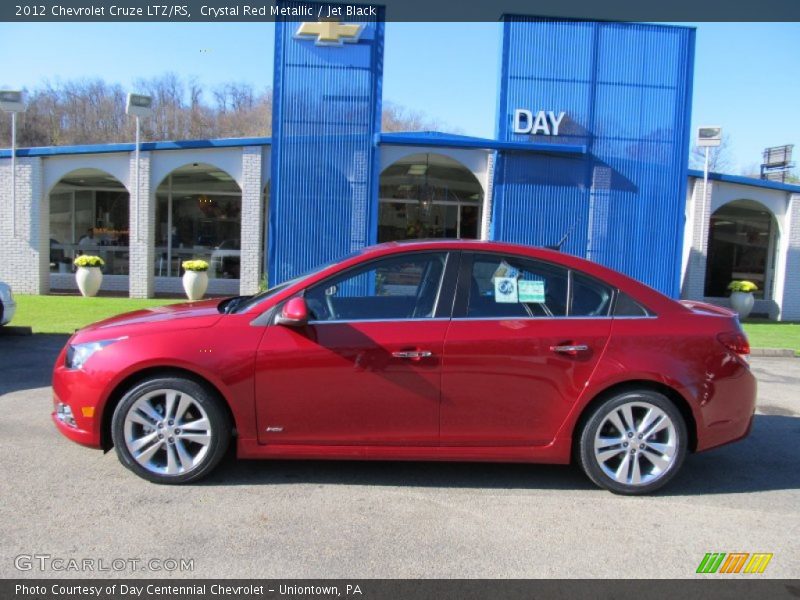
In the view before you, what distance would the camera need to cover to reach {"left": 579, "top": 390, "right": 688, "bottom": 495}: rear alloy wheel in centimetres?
414

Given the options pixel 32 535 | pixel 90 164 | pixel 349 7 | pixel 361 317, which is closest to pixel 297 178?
pixel 349 7

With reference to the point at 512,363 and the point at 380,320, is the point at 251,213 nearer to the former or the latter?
the point at 380,320

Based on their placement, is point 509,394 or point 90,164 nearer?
point 509,394

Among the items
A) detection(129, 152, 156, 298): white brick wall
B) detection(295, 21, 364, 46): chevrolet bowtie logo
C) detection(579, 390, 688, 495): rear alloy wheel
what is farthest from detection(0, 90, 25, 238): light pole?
detection(579, 390, 688, 495): rear alloy wheel

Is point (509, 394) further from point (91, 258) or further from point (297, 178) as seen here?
point (91, 258)

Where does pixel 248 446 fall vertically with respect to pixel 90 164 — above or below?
below

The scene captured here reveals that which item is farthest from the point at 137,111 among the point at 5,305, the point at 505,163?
the point at 505,163

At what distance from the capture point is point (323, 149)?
13305 millimetres

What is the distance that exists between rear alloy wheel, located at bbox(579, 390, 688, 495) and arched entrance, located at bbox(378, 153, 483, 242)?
14.4m

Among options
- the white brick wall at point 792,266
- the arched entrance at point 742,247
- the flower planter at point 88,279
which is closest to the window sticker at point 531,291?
the flower planter at point 88,279

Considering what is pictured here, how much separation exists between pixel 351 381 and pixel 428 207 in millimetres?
14888

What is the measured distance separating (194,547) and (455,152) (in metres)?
12.8

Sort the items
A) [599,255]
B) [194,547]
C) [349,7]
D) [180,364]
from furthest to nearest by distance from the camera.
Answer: [599,255] < [349,7] < [180,364] < [194,547]

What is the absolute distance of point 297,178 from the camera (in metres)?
13.3
